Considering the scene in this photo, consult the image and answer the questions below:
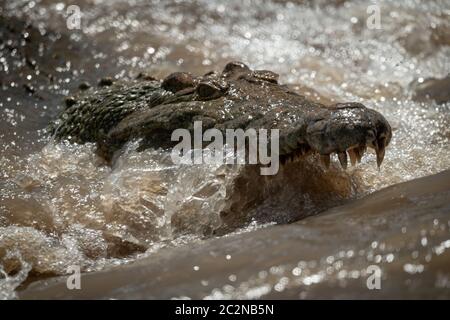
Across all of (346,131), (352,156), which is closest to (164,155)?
(352,156)

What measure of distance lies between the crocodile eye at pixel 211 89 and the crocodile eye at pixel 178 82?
257 millimetres

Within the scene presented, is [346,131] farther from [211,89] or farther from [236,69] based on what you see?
[236,69]

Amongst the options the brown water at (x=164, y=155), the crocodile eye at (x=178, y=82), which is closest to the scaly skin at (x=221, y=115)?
the crocodile eye at (x=178, y=82)

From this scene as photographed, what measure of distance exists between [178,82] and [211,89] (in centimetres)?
41

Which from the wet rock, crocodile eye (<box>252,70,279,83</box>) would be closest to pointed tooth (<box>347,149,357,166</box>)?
crocodile eye (<box>252,70,279,83</box>)

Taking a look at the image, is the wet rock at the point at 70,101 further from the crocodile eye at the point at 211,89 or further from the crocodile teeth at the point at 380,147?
the crocodile teeth at the point at 380,147

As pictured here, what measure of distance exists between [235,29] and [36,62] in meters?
2.37

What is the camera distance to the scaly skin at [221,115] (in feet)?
11.3

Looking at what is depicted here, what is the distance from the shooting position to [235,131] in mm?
4137

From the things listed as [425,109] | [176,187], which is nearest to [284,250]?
[176,187]

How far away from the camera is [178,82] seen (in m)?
4.88
